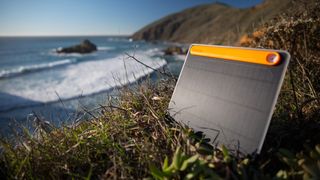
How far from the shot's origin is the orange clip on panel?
1.19m

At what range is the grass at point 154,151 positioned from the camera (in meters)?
1.05

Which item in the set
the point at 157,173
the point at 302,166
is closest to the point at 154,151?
the point at 157,173

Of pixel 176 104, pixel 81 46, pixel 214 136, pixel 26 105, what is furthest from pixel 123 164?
pixel 81 46

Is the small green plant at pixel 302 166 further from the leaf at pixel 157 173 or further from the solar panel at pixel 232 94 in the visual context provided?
the leaf at pixel 157 173

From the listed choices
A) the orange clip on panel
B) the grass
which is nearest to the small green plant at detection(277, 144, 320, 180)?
the grass

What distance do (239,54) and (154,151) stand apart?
0.70 m

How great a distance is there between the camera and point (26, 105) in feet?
26.9

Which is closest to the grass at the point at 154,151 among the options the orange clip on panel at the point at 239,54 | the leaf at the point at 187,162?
the leaf at the point at 187,162

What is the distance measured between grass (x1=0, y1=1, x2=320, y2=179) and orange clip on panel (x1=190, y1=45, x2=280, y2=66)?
11.9 inches

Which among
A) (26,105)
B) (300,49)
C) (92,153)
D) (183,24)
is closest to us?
(92,153)

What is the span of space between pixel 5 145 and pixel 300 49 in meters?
3.24

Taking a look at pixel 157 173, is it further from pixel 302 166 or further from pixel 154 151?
pixel 302 166

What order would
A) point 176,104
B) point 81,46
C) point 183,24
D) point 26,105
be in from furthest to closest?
1. point 183,24
2. point 81,46
3. point 26,105
4. point 176,104

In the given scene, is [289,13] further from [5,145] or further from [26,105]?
[26,105]
